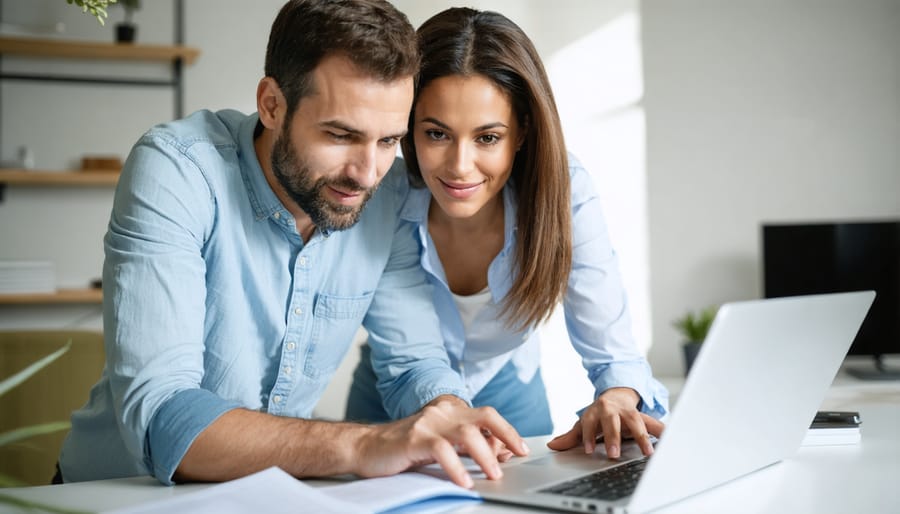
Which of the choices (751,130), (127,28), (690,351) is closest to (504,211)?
(690,351)

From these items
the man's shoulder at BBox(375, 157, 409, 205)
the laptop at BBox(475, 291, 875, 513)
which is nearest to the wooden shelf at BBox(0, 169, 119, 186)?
the man's shoulder at BBox(375, 157, 409, 205)

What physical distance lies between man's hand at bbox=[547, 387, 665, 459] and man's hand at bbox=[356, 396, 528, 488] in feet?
0.56

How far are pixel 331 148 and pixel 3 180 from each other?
2.43 meters

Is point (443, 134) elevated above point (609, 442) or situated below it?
above

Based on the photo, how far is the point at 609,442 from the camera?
1.17 meters

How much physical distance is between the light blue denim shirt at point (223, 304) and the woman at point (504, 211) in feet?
0.44

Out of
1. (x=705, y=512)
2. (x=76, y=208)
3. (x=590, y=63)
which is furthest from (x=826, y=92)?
(x=705, y=512)

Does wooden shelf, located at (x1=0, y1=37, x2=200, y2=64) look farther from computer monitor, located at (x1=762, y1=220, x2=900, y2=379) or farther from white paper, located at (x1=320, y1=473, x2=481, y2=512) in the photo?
white paper, located at (x1=320, y1=473, x2=481, y2=512)

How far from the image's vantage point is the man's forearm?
39.6 inches

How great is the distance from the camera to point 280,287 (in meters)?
1.36

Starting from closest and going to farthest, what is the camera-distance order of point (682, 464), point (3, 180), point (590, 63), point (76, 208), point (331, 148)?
1. point (682, 464)
2. point (331, 148)
3. point (3, 180)
4. point (76, 208)
5. point (590, 63)

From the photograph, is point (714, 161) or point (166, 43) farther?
point (714, 161)

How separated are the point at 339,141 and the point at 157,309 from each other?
1.19 feet

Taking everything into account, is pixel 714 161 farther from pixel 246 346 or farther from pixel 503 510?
pixel 503 510
